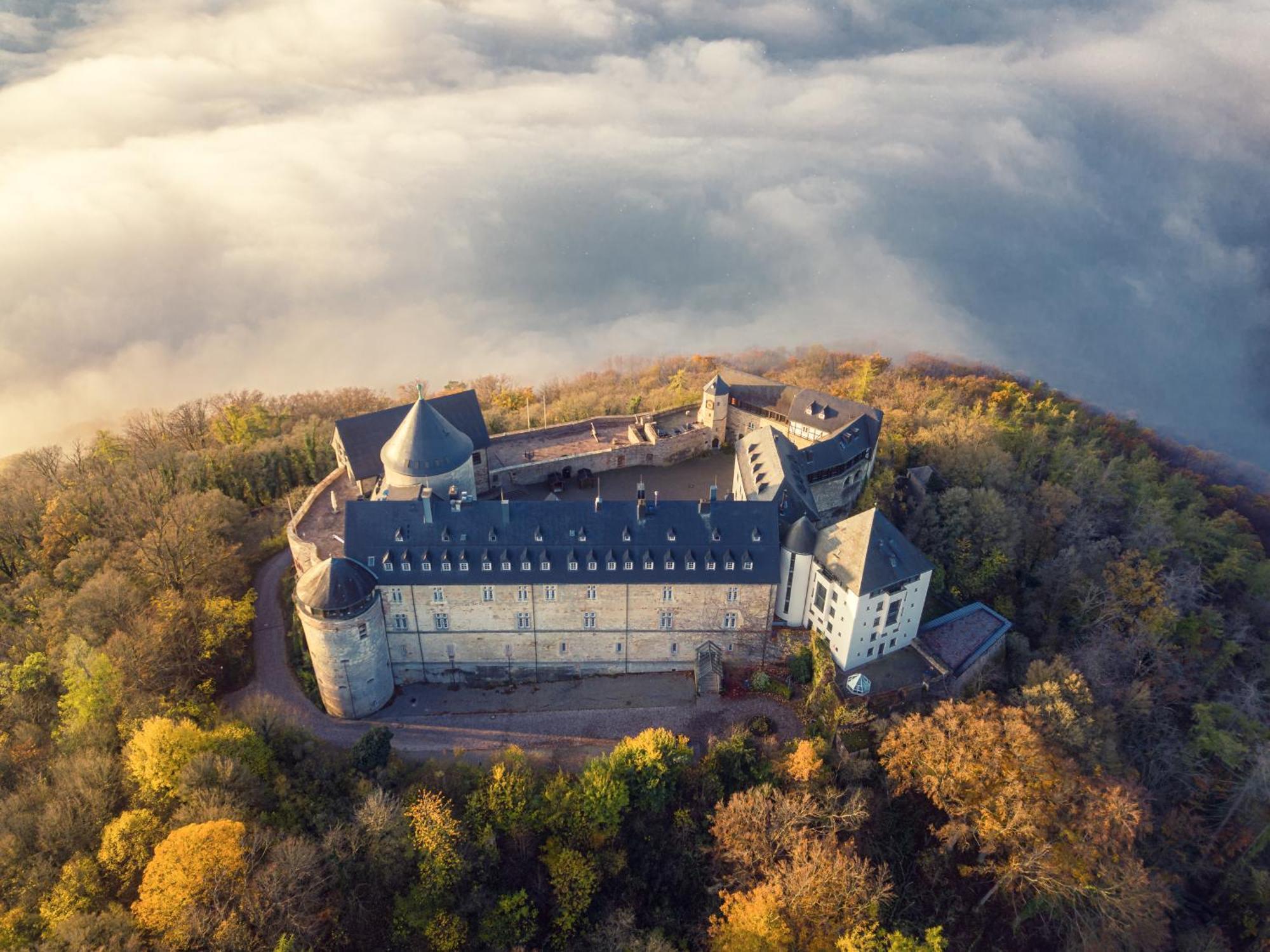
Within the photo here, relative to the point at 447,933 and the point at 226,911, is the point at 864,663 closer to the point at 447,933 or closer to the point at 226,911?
→ the point at 447,933

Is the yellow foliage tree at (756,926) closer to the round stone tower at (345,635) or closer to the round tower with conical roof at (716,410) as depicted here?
the round stone tower at (345,635)

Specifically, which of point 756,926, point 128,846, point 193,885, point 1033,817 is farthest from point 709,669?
point 128,846

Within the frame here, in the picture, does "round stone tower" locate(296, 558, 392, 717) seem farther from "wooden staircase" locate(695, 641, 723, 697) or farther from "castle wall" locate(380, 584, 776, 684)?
"wooden staircase" locate(695, 641, 723, 697)

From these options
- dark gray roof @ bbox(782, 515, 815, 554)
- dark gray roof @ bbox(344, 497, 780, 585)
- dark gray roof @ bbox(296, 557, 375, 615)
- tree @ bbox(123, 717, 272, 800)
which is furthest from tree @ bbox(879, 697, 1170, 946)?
tree @ bbox(123, 717, 272, 800)

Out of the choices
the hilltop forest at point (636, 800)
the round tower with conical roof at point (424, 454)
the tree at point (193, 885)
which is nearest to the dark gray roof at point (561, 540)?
the round tower with conical roof at point (424, 454)

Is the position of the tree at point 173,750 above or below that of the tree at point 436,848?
above

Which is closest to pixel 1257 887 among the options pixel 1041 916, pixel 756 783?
pixel 1041 916

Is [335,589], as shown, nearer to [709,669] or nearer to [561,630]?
[561,630]
